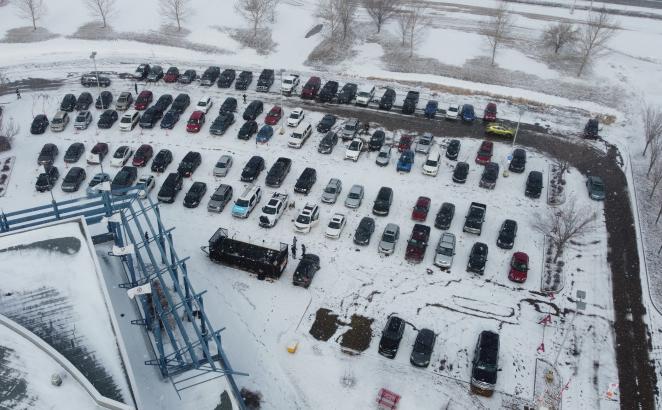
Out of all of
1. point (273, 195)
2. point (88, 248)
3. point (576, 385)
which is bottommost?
point (576, 385)

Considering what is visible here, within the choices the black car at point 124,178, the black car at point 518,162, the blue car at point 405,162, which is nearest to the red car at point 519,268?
the black car at point 518,162

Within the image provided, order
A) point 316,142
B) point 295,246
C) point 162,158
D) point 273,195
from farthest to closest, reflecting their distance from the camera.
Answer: point 316,142
point 162,158
point 273,195
point 295,246

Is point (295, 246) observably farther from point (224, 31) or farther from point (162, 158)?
point (224, 31)

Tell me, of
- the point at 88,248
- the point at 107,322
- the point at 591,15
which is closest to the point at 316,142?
the point at 88,248

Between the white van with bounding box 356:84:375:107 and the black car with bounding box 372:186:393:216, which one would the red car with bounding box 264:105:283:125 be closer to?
the white van with bounding box 356:84:375:107

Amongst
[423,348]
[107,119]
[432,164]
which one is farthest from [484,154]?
[107,119]

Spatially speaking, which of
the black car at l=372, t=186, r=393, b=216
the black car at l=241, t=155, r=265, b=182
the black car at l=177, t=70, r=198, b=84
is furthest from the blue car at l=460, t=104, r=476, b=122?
the black car at l=177, t=70, r=198, b=84

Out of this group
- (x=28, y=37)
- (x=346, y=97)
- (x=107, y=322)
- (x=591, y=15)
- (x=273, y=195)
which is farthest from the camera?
(x=591, y=15)

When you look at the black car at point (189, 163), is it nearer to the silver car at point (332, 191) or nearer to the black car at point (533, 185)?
the silver car at point (332, 191)
